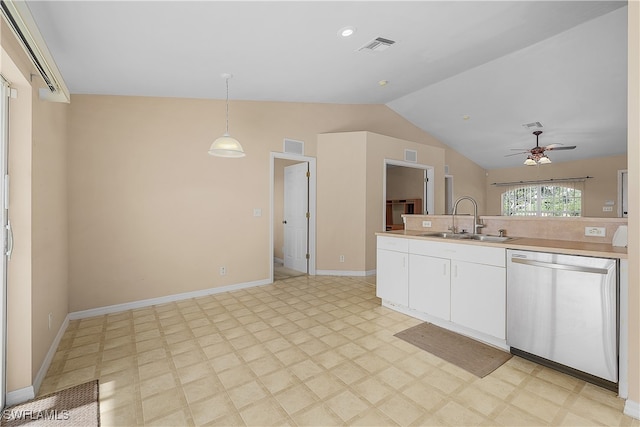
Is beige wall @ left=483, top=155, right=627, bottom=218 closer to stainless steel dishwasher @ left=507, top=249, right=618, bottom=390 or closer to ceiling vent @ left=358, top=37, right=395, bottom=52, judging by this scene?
stainless steel dishwasher @ left=507, top=249, right=618, bottom=390

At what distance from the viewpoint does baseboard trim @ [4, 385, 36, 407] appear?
70.2 inches

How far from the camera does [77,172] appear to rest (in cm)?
318

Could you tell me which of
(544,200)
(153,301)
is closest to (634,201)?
(153,301)

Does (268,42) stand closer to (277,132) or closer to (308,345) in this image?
(277,132)

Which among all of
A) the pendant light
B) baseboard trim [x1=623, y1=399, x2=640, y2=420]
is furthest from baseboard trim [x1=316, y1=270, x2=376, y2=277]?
baseboard trim [x1=623, y1=399, x2=640, y2=420]

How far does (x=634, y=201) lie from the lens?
165 centimetres

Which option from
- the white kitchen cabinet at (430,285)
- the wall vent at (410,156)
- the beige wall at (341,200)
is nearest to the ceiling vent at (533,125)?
the wall vent at (410,156)

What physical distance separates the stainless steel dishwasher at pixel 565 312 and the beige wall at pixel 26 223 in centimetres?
343

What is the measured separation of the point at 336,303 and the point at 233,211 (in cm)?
193

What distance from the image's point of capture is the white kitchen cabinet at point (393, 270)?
3.11 m

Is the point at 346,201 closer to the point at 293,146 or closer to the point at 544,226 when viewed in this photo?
the point at 293,146

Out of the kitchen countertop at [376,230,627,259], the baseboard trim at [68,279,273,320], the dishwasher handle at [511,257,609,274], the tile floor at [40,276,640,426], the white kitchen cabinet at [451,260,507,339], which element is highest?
the kitchen countertop at [376,230,627,259]

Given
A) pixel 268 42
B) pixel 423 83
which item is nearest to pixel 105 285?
pixel 268 42

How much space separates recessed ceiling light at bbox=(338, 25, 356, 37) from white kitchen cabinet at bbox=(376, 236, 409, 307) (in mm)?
2103
